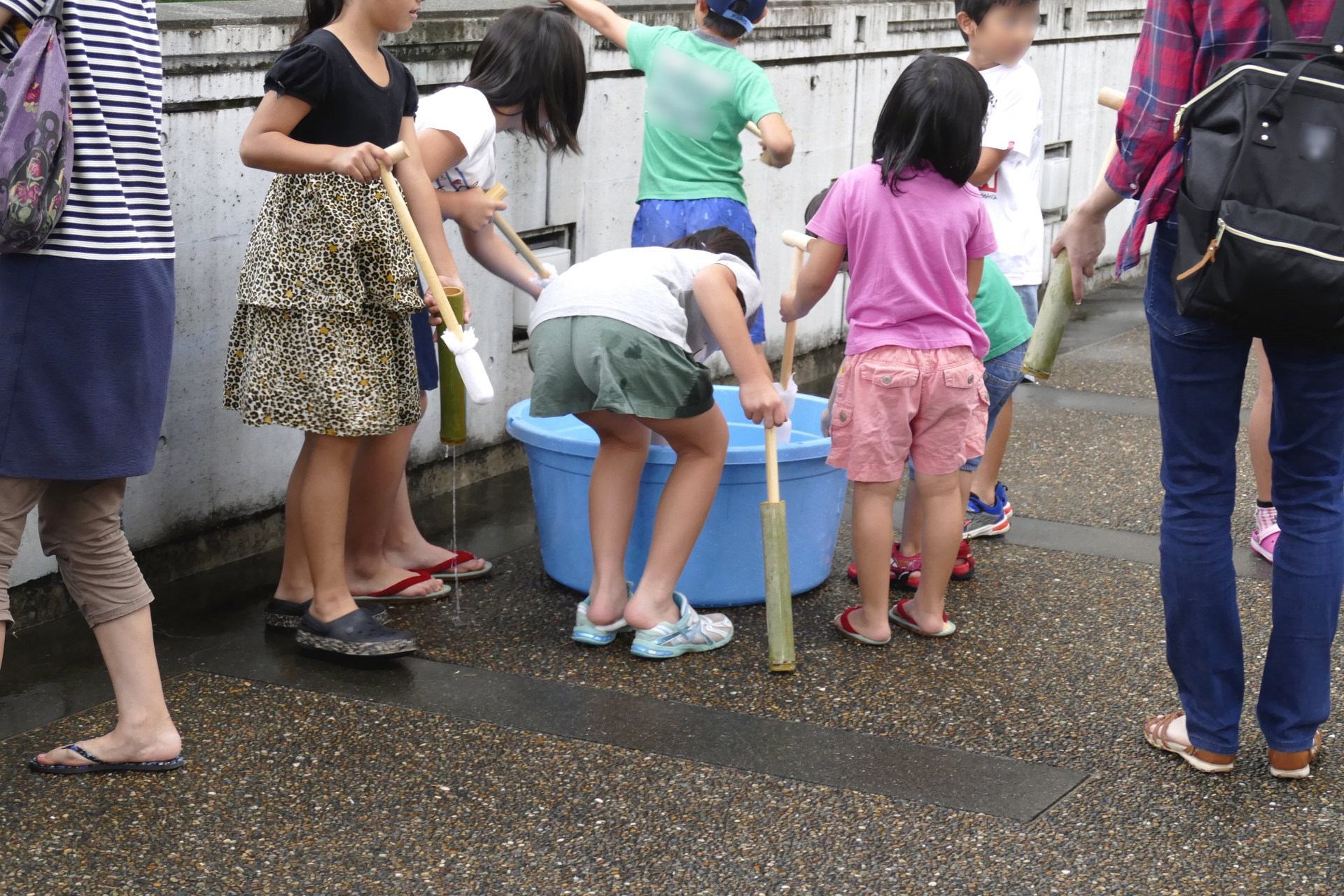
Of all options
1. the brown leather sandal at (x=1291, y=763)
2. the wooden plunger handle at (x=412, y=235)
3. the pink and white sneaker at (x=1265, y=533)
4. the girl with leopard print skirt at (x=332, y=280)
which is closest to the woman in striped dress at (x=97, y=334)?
the girl with leopard print skirt at (x=332, y=280)

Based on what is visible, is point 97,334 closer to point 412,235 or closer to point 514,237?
point 412,235

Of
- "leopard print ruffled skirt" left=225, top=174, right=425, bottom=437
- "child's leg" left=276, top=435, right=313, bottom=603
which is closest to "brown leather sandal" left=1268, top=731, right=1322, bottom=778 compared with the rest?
"leopard print ruffled skirt" left=225, top=174, right=425, bottom=437

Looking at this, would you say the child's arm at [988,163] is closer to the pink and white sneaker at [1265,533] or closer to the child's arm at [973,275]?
the child's arm at [973,275]

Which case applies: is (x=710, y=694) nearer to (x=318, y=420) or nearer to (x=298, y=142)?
(x=318, y=420)

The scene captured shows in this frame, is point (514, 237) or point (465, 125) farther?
point (514, 237)

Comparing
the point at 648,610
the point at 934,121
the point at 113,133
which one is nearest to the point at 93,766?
the point at 113,133

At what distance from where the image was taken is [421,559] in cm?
426

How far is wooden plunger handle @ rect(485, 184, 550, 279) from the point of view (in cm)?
402

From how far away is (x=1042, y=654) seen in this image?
3.73m

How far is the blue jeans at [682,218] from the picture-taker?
15.1 ft

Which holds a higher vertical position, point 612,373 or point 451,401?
point 612,373

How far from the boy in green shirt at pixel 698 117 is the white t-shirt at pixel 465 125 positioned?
74 centimetres

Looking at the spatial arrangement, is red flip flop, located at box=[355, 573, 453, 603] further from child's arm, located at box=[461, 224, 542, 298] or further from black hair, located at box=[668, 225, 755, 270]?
black hair, located at box=[668, 225, 755, 270]

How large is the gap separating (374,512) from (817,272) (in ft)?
4.39
